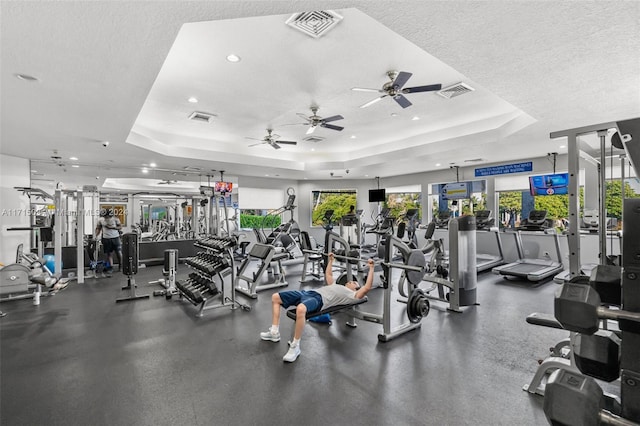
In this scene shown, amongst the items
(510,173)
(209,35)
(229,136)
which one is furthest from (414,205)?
(209,35)

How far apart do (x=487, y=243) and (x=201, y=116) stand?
8.11 m

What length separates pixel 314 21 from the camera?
2.93 metres

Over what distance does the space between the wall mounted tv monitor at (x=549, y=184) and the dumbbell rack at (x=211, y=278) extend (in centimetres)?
691

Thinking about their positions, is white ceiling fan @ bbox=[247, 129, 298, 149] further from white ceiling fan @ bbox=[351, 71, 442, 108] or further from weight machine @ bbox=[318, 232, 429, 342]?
weight machine @ bbox=[318, 232, 429, 342]

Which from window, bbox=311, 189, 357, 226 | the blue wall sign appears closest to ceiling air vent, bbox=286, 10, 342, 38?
the blue wall sign

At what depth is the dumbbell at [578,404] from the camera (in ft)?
3.30

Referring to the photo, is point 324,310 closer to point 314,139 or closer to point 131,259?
point 131,259

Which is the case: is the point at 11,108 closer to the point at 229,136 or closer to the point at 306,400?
the point at 229,136

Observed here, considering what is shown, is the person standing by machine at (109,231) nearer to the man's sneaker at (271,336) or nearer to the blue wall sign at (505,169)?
the man's sneaker at (271,336)

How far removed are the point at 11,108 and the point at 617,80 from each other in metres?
7.04

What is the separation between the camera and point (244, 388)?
2.46m

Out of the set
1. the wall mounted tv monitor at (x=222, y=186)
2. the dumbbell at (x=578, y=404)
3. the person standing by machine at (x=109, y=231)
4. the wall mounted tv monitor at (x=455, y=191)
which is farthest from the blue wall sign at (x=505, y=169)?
the person standing by machine at (x=109, y=231)

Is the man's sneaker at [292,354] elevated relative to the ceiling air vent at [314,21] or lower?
lower

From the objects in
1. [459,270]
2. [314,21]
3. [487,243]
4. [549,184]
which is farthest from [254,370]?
[487,243]
